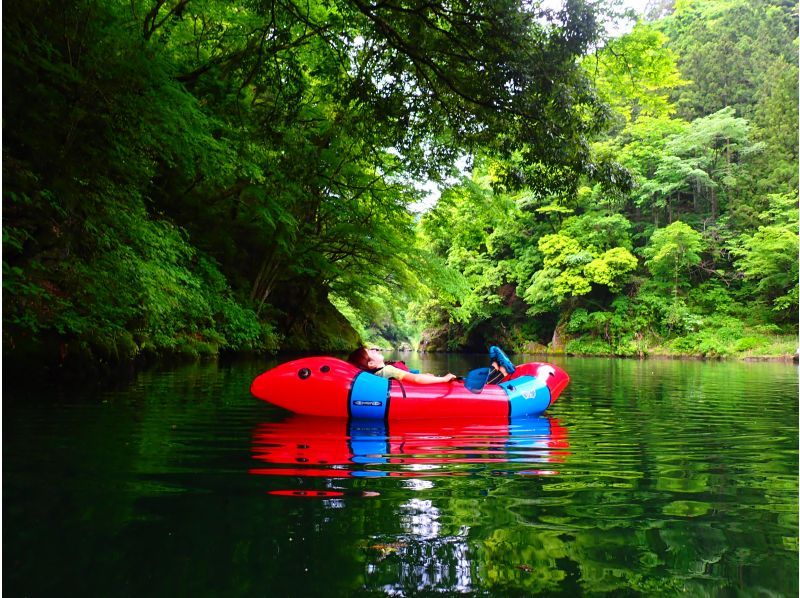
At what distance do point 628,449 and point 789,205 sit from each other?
23.0 m

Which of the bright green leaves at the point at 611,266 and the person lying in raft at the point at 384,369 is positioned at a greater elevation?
the bright green leaves at the point at 611,266

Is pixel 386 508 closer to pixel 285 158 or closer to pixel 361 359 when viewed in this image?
pixel 361 359

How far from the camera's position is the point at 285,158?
7793 mm

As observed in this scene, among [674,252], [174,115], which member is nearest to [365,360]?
[174,115]

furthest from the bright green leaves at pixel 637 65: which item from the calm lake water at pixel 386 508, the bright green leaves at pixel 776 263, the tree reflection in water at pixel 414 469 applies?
the bright green leaves at pixel 776 263

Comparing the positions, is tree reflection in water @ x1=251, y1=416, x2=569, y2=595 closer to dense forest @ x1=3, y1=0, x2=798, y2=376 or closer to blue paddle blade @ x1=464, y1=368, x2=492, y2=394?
blue paddle blade @ x1=464, y1=368, x2=492, y2=394

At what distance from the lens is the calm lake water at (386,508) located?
175 centimetres

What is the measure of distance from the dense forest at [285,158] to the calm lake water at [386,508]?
192 centimetres

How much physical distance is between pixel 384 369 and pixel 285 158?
3974 millimetres

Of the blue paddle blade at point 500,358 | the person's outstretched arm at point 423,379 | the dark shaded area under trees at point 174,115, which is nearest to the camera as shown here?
the dark shaded area under trees at point 174,115

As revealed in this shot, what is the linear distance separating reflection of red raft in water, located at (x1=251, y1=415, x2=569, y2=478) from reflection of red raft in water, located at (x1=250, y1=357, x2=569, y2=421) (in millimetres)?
118

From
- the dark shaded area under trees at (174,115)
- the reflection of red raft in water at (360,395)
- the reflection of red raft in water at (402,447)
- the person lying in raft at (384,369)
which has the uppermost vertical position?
the dark shaded area under trees at (174,115)

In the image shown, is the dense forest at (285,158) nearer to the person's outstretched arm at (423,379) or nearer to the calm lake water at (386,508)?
the calm lake water at (386,508)

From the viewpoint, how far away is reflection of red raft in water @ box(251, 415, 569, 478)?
3189 mm
